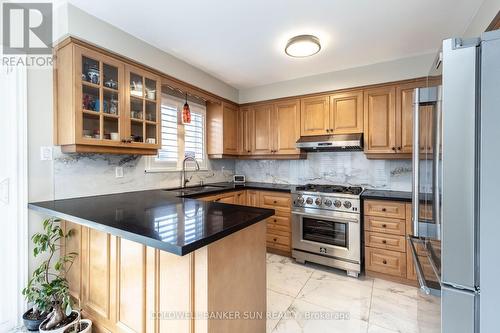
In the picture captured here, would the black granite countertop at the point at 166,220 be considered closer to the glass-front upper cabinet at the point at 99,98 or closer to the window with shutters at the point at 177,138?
the glass-front upper cabinet at the point at 99,98

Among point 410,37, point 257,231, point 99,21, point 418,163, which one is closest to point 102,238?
point 257,231

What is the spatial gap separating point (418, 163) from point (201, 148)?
2.93 m

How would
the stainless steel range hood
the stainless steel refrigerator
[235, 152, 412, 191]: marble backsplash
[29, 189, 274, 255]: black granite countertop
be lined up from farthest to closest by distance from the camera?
[235, 152, 412, 191]: marble backsplash
the stainless steel range hood
[29, 189, 274, 255]: black granite countertop
the stainless steel refrigerator

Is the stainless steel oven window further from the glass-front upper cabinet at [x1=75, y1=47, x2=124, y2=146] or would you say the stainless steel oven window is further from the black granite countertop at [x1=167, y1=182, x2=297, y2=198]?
the glass-front upper cabinet at [x1=75, y1=47, x2=124, y2=146]

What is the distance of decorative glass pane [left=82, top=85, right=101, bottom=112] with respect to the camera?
76.1 inches

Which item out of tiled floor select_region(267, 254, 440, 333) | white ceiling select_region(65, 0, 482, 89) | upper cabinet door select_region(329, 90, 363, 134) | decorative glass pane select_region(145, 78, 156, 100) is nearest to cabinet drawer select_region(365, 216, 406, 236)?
tiled floor select_region(267, 254, 440, 333)

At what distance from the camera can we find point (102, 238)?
1.59 m

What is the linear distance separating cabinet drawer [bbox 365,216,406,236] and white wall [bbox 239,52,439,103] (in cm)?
170

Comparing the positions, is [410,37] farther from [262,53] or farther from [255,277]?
[255,277]

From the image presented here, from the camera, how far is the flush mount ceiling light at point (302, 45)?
226cm

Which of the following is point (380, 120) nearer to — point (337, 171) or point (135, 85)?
point (337, 171)

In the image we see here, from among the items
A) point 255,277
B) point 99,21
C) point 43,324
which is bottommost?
point 43,324

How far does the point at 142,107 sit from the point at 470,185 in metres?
2.58

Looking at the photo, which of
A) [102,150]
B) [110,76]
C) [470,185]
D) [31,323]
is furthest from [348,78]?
[31,323]
